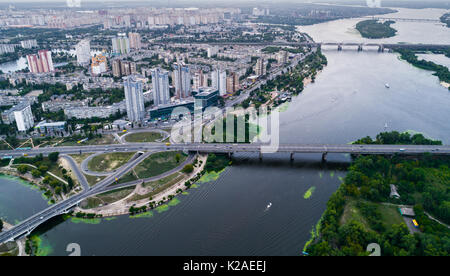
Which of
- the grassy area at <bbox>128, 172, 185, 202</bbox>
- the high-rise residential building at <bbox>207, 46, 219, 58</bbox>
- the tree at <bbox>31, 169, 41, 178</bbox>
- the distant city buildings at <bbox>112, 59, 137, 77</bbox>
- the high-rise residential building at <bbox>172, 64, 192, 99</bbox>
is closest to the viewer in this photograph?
the grassy area at <bbox>128, 172, 185, 202</bbox>

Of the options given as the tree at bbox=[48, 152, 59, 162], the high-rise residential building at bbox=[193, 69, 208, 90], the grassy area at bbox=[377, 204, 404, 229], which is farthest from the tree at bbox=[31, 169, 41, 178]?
the grassy area at bbox=[377, 204, 404, 229]

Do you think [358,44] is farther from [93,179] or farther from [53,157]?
[53,157]

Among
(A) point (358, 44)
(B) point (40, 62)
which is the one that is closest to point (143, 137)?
(B) point (40, 62)

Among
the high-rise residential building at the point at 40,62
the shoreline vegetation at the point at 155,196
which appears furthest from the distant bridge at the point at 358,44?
the shoreline vegetation at the point at 155,196

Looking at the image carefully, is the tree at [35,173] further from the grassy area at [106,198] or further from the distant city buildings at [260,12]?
the distant city buildings at [260,12]

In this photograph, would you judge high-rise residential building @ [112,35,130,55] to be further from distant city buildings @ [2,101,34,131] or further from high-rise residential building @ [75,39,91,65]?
distant city buildings @ [2,101,34,131]
